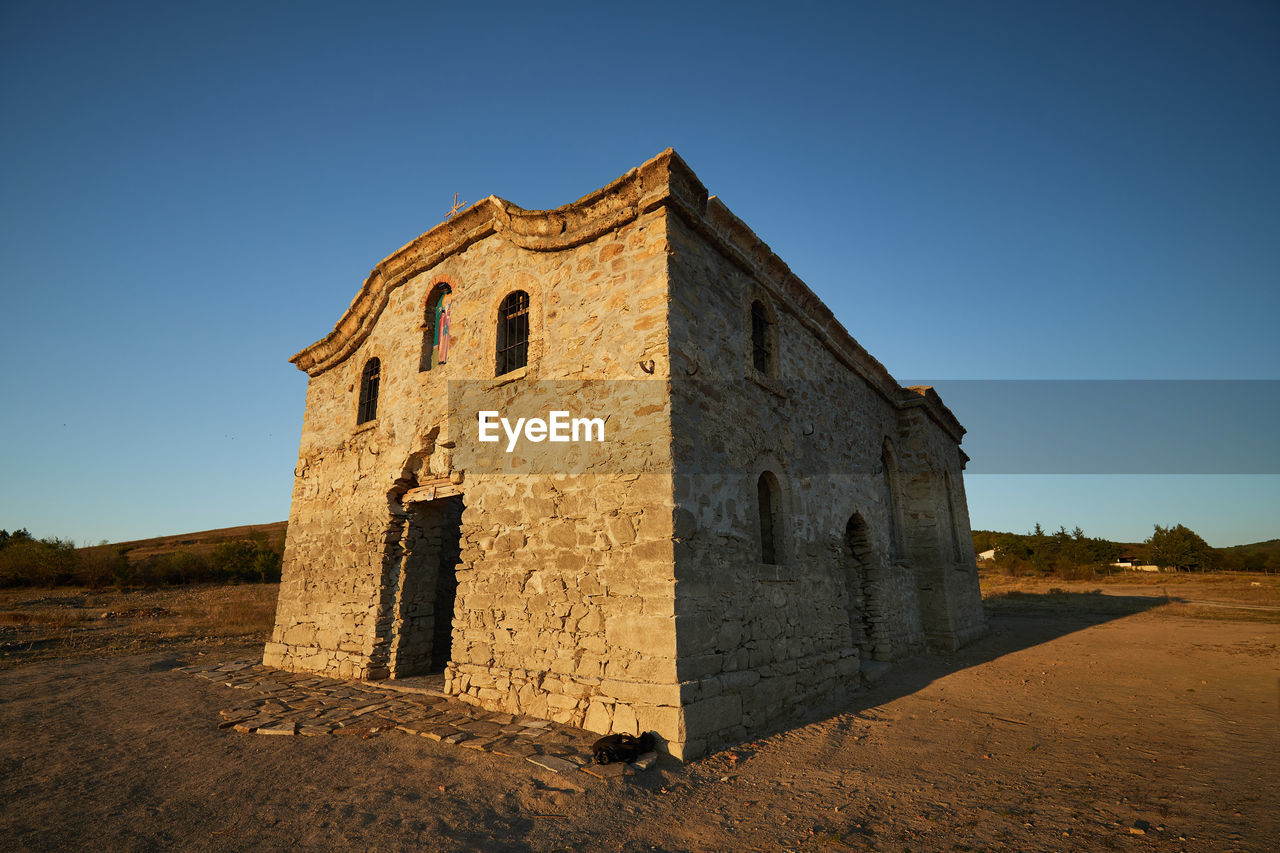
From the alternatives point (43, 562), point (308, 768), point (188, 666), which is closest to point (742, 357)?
point (308, 768)

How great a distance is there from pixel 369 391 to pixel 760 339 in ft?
21.1

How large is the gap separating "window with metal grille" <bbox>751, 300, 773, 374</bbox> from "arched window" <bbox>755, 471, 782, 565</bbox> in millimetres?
1460

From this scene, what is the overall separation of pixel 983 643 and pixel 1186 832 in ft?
32.3

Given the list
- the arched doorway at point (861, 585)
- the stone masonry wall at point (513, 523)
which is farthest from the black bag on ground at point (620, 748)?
the arched doorway at point (861, 585)

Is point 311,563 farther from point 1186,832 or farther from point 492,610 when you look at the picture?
point 1186,832

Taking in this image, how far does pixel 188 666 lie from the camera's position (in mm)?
9008

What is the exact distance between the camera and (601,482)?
5867 mm

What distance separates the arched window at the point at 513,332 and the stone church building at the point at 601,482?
0.13 feet

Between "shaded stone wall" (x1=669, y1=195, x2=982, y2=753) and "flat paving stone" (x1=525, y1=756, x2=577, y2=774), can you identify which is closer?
"flat paving stone" (x1=525, y1=756, x2=577, y2=774)

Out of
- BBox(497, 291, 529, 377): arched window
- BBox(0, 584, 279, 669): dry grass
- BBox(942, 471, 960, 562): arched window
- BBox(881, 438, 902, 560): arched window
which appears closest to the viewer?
BBox(497, 291, 529, 377): arched window

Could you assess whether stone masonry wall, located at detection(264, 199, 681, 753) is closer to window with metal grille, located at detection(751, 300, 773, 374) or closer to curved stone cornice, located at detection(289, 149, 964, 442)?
curved stone cornice, located at detection(289, 149, 964, 442)

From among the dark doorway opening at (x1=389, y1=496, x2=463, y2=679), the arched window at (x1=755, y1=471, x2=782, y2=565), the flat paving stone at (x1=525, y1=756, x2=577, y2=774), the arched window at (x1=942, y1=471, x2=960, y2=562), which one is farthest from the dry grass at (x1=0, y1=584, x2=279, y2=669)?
the arched window at (x1=942, y1=471, x2=960, y2=562)

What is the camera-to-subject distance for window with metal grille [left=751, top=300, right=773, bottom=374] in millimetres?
7535

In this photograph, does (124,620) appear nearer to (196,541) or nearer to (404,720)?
(404,720)
